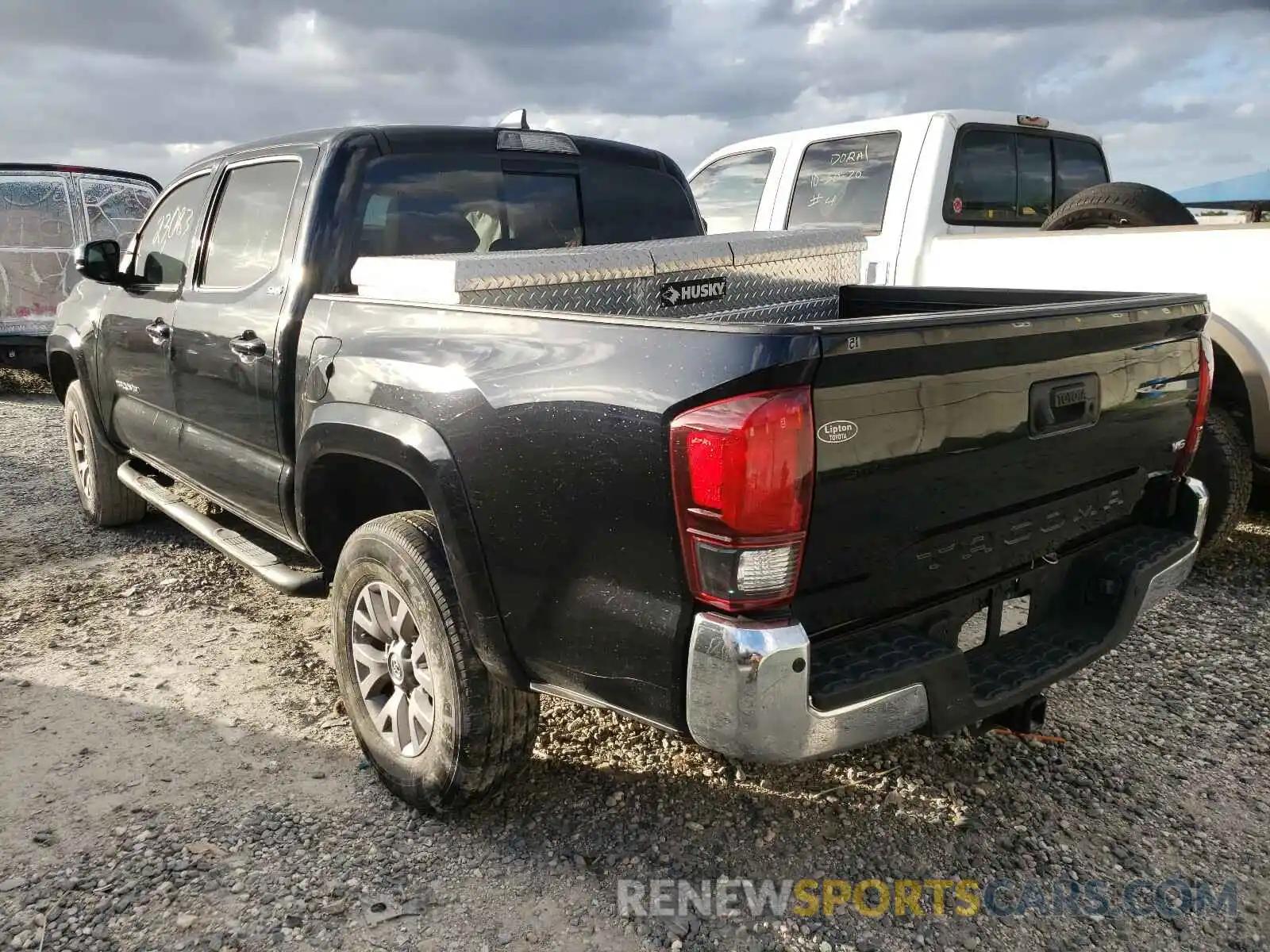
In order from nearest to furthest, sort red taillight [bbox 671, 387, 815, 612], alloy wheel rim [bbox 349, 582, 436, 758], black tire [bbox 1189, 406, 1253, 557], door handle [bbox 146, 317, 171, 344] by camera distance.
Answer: red taillight [bbox 671, 387, 815, 612] → alloy wheel rim [bbox 349, 582, 436, 758] → door handle [bbox 146, 317, 171, 344] → black tire [bbox 1189, 406, 1253, 557]

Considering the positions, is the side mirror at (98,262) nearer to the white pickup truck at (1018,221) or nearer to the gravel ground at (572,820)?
the gravel ground at (572,820)

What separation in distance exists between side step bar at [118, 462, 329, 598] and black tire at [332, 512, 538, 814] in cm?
44

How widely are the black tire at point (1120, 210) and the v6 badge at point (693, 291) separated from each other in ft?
8.64

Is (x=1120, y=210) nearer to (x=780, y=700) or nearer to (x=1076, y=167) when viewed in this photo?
(x=1076, y=167)

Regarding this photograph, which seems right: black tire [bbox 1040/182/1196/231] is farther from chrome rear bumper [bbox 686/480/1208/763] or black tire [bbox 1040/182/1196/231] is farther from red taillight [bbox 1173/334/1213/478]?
chrome rear bumper [bbox 686/480/1208/763]

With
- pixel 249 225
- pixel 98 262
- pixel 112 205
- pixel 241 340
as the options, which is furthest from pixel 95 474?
pixel 112 205

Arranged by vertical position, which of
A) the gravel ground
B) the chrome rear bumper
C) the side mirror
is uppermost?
the side mirror

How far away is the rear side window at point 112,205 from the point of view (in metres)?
9.77

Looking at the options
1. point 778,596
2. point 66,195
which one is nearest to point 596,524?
point 778,596

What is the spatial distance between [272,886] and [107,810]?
69 cm

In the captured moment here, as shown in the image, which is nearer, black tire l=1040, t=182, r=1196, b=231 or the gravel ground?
the gravel ground

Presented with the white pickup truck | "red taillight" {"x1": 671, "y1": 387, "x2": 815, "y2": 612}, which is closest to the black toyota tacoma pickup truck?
"red taillight" {"x1": 671, "y1": 387, "x2": 815, "y2": 612}

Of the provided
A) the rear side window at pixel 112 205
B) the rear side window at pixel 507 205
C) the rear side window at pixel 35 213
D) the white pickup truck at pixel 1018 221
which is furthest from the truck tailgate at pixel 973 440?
the rear side window at pixel 35 213

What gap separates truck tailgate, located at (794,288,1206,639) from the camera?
81.1 inches
